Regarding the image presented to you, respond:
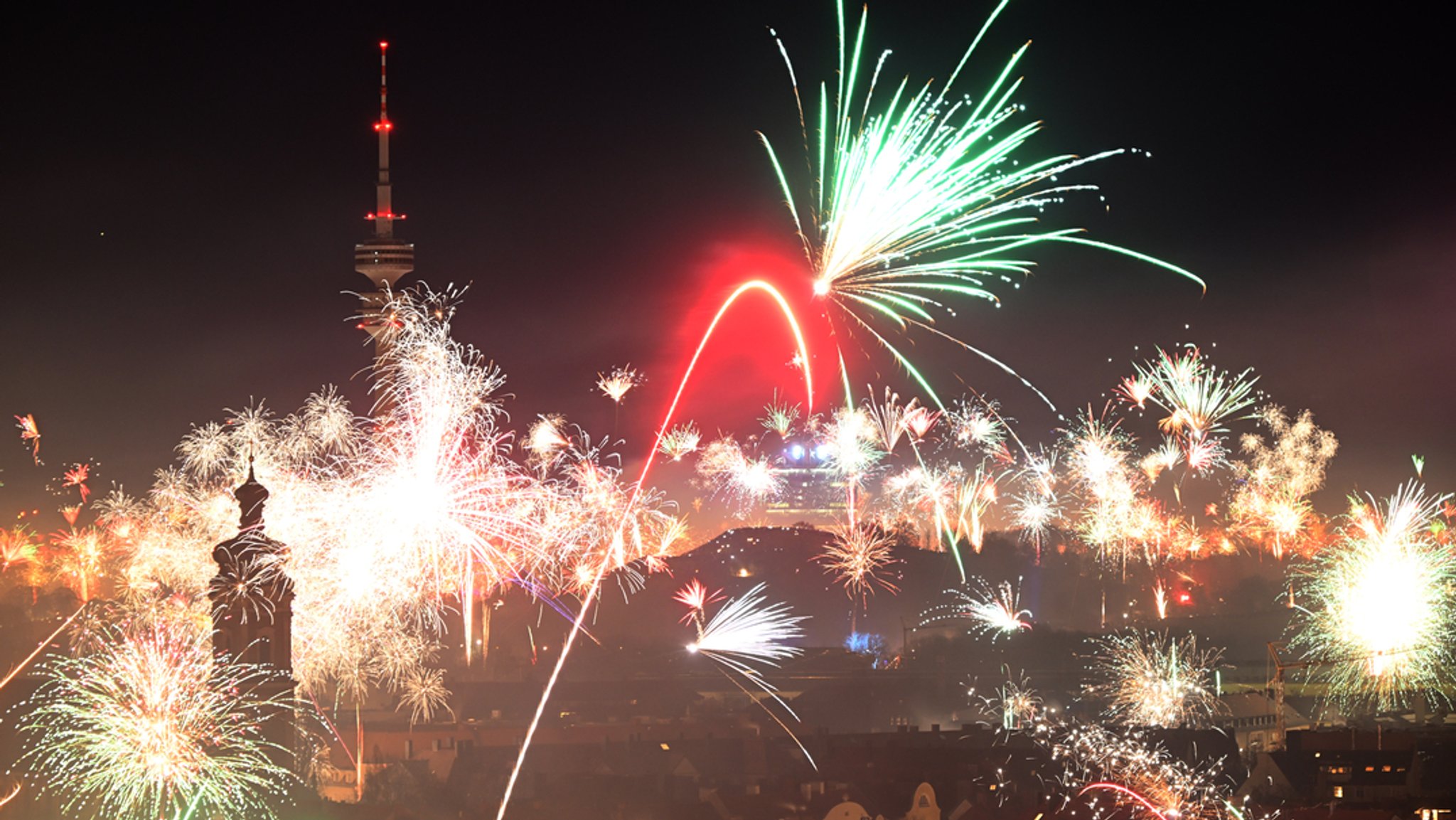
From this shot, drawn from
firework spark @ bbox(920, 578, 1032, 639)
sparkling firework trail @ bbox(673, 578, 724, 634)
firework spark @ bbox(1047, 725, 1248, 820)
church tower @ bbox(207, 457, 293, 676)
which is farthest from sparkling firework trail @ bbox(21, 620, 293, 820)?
firework spark @ bbox(920, 578, 1032, 639)

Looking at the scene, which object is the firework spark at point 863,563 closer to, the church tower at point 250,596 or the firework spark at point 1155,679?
the firework spark at point 1155,679

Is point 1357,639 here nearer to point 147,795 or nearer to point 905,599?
point 147,795

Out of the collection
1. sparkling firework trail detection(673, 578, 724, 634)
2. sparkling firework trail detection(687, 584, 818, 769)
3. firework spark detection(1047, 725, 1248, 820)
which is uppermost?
sparkling firework trail detection(673, 578, 724, 634)

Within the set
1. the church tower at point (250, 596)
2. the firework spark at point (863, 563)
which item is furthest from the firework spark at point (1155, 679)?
the church tower at point (250, 596)

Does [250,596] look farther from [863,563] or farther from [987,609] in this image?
[987,609]

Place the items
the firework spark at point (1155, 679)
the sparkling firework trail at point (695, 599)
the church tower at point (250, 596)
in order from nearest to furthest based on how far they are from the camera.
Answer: the church tower at point (250, 596)
the firework spark at point (1155, 679)
the sparkling firework trail at point (695, 599)

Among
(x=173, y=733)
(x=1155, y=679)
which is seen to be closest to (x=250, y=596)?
(x=173, y=733)

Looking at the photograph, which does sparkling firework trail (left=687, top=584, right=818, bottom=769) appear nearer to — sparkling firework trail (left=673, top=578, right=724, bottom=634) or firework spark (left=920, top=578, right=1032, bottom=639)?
sparkling firework trail (left=673, top=578, right=724, bottom=634)

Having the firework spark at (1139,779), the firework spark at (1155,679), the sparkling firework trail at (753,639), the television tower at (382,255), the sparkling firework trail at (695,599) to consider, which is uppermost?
the television tower at (382,255)
